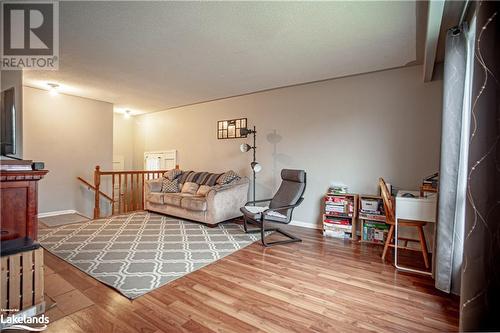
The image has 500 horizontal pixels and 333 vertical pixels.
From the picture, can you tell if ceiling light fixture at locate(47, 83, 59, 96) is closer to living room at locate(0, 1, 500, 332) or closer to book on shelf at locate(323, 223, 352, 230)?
living room at locate(0, 1, 500, 332)

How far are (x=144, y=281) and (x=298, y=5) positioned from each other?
2818 mm

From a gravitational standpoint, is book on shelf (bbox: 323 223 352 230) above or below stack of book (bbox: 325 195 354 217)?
below

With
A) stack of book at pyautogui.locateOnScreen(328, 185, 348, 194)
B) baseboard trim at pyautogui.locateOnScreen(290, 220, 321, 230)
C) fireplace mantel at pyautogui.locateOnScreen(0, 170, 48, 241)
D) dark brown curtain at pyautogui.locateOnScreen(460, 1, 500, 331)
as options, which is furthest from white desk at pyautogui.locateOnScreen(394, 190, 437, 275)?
fireplace mantel at pyautogui.locateOnScreen(0, 170, 48, 241)

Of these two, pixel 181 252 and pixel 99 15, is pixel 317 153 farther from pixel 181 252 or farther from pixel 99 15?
pixel 99 15

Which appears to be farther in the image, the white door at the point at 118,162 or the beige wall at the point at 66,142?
the white door at the point at 118,162

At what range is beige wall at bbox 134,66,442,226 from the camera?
10.3 feet

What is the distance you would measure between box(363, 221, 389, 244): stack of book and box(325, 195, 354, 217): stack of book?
0.90 feet

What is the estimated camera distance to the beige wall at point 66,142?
14.9ft

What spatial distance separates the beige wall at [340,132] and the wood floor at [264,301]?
1474 millimetres

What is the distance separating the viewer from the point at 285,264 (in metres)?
2.52

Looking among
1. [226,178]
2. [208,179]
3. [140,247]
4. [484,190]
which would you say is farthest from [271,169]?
[484,190]

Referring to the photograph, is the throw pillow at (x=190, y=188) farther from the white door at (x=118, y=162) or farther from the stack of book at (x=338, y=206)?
the white door at (x=118, y=162)

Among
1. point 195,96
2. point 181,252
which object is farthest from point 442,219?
point 195,96

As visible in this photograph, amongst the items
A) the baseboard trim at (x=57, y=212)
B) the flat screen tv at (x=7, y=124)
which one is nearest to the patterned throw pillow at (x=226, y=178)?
the flat screen tv at (x=7, y=124)
